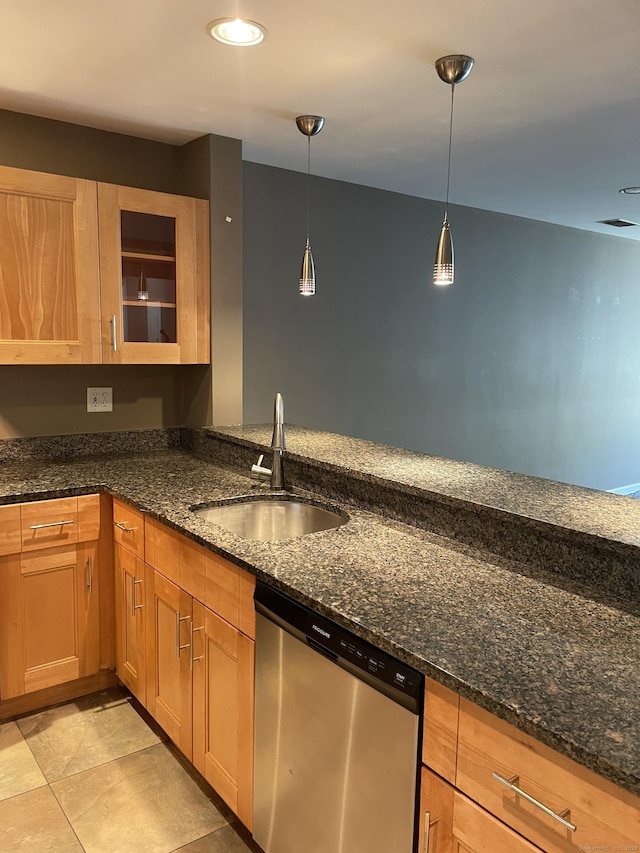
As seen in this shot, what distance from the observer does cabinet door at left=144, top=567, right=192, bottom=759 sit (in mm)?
2074

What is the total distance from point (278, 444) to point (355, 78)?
4.24 ft

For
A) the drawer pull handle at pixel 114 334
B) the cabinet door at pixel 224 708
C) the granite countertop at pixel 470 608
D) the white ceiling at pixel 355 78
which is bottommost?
the cabinet door at pixel 224 708

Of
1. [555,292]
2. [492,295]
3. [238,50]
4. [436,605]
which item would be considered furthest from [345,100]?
[555,292]

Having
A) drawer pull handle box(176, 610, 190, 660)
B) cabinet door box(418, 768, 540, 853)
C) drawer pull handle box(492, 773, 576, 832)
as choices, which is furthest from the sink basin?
drawer pull handle box(492, 773, 576, 832)

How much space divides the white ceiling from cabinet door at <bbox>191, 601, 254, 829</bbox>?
1.70 metres

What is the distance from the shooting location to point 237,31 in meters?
1.87

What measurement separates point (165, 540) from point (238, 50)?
1553mm

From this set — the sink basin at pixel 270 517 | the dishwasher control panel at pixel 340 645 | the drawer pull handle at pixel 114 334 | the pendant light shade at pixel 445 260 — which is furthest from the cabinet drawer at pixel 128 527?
the pendant light shade at pixel 445 260

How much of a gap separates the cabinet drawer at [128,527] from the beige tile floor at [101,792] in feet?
2.24

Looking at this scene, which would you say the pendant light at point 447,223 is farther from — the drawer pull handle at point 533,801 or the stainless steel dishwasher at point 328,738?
the drawer pull handle at point 533,801

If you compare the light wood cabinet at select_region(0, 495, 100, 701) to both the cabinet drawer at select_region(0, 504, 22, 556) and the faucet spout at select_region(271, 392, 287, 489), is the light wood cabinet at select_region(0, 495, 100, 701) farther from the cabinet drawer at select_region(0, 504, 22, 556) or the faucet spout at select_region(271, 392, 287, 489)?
the faucet spout at select_region(271, 392, 287, 489)

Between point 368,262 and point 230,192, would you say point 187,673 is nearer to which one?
point 230,192

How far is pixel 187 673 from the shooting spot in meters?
2.06

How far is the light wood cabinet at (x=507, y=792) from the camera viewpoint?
0.96 m
